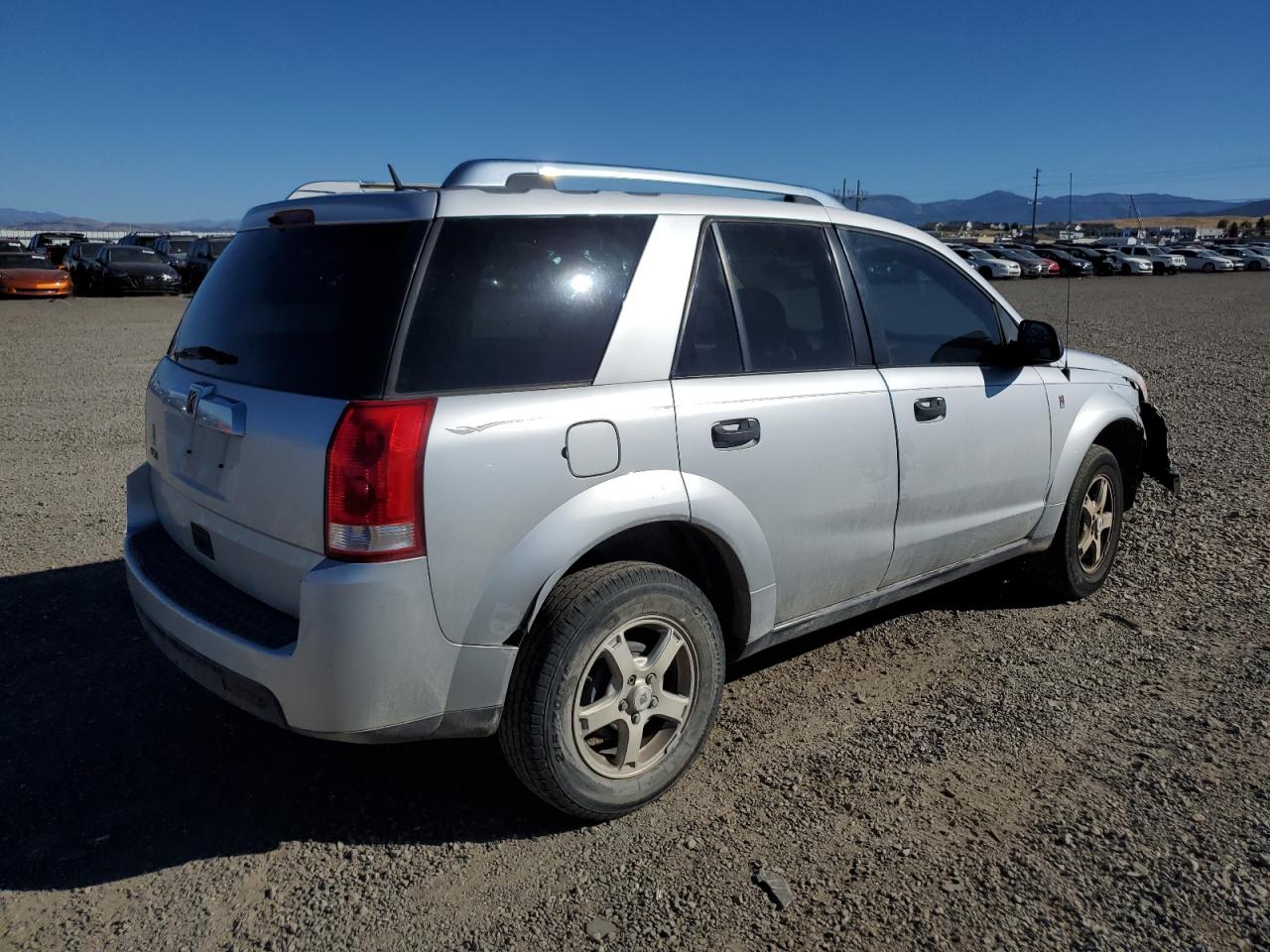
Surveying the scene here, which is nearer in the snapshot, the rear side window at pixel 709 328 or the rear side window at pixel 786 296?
the rear side window at pixel 709 328

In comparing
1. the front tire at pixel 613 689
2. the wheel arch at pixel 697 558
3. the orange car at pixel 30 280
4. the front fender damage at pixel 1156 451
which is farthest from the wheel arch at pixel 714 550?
the orange car at pixel 30 280

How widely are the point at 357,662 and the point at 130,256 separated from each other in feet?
102

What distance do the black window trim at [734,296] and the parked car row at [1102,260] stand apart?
41474 mm

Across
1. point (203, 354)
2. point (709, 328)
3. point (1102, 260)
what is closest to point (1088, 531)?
point (709, 328)

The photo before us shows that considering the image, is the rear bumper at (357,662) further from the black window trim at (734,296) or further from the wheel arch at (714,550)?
the black window trim at (734,296)

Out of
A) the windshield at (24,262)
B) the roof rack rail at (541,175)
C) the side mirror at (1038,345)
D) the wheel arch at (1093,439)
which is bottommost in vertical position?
the wheel arch at (1093,439)

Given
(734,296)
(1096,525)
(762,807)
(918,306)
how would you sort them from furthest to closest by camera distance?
(1096,525), (918,306), (734,296), (762,807)

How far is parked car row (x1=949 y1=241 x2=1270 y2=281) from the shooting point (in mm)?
46844

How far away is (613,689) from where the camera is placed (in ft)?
9.90

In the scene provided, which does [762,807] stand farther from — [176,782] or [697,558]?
[176,782]

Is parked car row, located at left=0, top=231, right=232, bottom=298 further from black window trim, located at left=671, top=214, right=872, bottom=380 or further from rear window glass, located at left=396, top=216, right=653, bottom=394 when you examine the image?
rear window glass, located at left=396, top=216, right=653, bottom=394

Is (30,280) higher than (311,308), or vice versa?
(30,280)

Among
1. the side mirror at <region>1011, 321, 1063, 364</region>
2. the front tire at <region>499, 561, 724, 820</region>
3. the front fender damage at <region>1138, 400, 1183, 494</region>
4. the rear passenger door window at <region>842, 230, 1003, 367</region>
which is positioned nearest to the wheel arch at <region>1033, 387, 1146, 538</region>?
the front fender damage at <region>1138, 400, 1183, 494</region>

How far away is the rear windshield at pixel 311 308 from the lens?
2678 millimetres
